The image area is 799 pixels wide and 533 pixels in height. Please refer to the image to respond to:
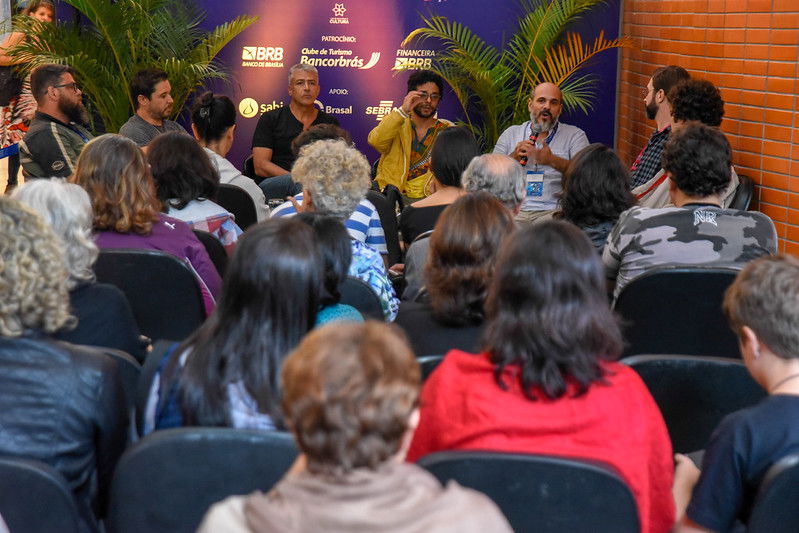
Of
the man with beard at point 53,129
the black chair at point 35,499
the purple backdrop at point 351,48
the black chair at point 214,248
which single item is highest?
the purple backdrop at point 351,48

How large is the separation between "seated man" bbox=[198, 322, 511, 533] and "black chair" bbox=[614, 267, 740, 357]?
1790 mm

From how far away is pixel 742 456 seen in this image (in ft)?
5.49

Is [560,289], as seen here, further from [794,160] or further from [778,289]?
[794,160]

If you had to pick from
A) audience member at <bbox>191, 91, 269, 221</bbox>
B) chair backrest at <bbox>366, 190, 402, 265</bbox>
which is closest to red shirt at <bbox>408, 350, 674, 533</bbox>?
chair backrest at <bbox>366, 190, 402, 265</bbox>

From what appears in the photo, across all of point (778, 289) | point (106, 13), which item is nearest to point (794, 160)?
point (778, 289)

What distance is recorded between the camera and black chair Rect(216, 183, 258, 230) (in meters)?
4.55

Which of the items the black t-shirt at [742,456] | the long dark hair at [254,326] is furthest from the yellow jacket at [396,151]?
the black t-shirt at [742,456]

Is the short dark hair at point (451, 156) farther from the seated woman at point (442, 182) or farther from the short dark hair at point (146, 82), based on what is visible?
the short dark hair at point (146, 82)

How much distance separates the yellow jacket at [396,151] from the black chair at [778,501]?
4.51 meters

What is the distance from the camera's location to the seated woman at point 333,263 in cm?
253

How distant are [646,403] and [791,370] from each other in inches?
11.1

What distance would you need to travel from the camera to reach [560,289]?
1842mm

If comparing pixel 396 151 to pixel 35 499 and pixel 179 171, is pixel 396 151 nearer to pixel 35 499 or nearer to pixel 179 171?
pixel 179 171

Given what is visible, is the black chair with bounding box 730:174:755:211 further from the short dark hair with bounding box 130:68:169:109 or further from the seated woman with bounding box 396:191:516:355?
the short dark hair with bounding box 130:68:169:109
